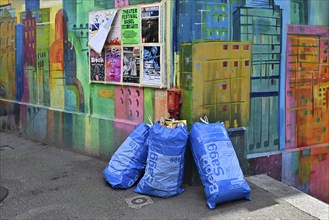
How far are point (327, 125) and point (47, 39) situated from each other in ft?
17.1

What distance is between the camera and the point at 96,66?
265 inches

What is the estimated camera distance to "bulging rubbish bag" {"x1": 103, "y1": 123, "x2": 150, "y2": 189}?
5.31 meters

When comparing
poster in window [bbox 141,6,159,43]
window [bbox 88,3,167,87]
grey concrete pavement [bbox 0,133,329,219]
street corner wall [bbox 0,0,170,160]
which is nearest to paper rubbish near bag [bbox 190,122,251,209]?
grey concrete pavement [bbox 0,133,329,219]

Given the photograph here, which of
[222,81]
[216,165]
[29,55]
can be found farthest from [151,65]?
[29,55]

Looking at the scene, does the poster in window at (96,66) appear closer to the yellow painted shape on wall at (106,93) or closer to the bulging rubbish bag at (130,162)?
the yellow painted shape on wall at (106,93)

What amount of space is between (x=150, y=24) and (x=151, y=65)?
21.7 inches

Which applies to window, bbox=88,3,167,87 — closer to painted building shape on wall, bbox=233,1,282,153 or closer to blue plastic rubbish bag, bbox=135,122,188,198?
blue plastic rubbish bag, bbox=135,122,188,198

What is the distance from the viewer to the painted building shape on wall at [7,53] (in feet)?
29.8

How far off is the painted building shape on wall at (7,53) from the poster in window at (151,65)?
4398 mm

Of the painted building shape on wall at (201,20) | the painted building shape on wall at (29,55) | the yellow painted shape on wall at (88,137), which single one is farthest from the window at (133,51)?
the painted building shape on wall at (29,55)

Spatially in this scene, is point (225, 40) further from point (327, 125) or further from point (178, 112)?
point (327, 125)

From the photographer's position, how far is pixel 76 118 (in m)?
7.27

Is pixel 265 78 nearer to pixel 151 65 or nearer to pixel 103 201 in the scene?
pixel 151 65

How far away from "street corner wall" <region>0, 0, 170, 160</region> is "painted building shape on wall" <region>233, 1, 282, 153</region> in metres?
1.20
